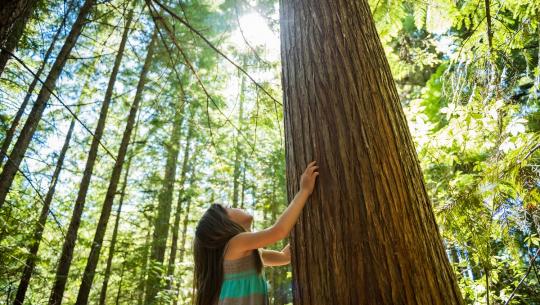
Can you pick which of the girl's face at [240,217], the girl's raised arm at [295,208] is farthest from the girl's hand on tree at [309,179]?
the girl's face at [240,217]

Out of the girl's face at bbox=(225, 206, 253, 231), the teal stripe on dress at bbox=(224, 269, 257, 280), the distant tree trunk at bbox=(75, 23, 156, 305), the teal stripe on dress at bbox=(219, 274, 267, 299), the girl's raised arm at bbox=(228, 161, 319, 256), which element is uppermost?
the distant tree trunk at bbox=(75, 23, 156, 305)

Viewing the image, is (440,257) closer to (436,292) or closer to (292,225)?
(436,292)

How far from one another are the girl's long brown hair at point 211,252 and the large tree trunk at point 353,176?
102 centimetres

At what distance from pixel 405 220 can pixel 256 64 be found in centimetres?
287

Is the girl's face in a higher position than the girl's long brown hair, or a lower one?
higher

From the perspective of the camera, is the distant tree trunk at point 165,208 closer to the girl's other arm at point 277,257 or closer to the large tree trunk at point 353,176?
the girl's other arm at point 277,257

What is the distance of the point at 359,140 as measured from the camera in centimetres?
137

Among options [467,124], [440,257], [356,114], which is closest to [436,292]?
[440,257]

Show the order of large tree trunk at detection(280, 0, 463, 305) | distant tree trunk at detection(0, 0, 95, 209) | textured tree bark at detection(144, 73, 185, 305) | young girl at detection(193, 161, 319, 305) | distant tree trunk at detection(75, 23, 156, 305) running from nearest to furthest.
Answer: large tree trunk at detection(280, 0, 463, 305)
young girl at detection(193, 161, 319, 305)
distant tree trunk at detection(0, 0, 95, 209)
distant tree trunk at detection(75, 23, 156, 305)
textured tree bark at detection(144, 73, 185, 305)

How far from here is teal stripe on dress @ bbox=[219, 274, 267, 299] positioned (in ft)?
7.17

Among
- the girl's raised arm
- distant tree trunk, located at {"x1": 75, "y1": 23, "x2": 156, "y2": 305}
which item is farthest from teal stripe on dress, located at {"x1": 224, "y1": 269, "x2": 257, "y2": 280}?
distant tree trunk, located at {"x1": 75, "y1": 23, "x2": 156, "y2": 305}

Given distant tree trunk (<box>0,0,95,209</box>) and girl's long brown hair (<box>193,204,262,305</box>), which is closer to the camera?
girl's long brown hair (<box>193,204,262,305</box>)

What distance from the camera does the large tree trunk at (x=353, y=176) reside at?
1166 mm

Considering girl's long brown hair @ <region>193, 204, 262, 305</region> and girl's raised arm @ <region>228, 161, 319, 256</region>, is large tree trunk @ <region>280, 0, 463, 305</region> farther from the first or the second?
girl's long brown hair @ <region>193, 204, 262, 305</region>
